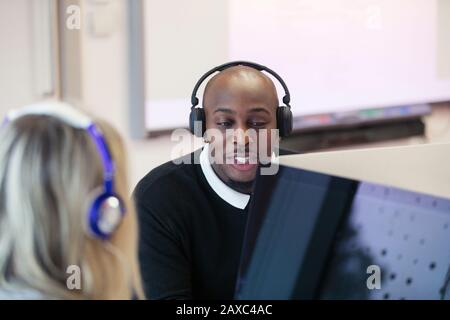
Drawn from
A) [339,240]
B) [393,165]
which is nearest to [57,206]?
[339,240]

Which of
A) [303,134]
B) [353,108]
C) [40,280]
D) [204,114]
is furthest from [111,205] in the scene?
[353,108]

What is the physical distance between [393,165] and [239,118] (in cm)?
36

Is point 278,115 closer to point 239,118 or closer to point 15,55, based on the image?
point 239,118

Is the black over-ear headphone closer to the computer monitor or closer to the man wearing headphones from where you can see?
the man wearing headphones

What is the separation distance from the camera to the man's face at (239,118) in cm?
112

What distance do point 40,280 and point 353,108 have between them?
6.98 feet

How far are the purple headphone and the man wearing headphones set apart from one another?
304mm

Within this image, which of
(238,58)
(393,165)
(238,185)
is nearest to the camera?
(393,165)

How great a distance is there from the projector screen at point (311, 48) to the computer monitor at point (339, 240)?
1.36m

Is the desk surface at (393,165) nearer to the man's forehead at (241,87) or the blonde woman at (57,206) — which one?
the blonde woman at (57,206)

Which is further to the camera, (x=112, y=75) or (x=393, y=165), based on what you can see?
(x=112, y=75)

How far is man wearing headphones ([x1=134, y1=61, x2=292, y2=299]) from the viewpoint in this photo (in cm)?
104

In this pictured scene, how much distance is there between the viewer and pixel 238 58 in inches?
90.4

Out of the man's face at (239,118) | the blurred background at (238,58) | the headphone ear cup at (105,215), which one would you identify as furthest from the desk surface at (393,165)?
the blurred background at (238,58)
